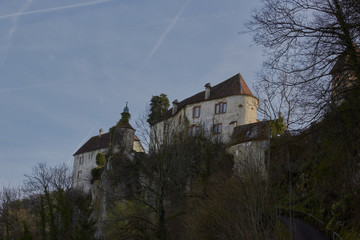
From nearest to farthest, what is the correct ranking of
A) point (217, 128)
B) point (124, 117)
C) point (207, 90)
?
point (217, 128)
point (207, 90)
point (124, 117)

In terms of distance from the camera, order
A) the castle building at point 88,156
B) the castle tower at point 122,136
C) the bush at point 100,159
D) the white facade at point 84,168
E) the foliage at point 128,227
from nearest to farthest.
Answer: the foliage at point 128,227 < the castle tower at point 122,136 < the bush at point 100,159 < the white facade at point 84,168 < the castle building at point 88,156

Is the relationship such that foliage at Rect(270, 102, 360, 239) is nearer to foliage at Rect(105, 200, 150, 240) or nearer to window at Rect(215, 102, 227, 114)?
foliage at Rect(105, 200, 150, 240)

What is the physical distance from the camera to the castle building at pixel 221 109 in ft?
148

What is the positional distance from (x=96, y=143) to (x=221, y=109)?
95.1ft

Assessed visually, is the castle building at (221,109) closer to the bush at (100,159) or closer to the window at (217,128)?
the window at (217,128)

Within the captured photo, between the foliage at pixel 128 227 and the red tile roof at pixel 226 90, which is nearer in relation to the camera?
the foliage at pixel 128 227

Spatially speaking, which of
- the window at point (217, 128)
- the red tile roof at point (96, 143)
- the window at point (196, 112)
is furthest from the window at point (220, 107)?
the red tile roof at point (96, 143)

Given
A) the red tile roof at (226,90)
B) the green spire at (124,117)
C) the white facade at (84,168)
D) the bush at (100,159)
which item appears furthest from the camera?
the white facade at (84,168)

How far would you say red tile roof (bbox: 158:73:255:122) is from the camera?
47109 mm

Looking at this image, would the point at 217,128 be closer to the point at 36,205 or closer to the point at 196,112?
the point at 196,112

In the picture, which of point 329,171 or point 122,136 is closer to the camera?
point 329,171

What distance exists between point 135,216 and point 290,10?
53.7ft

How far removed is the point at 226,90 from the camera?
48.3m

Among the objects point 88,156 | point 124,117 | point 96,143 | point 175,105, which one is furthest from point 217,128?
point 96,143
